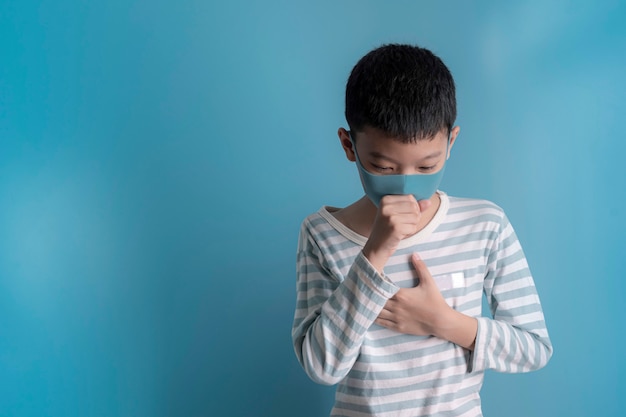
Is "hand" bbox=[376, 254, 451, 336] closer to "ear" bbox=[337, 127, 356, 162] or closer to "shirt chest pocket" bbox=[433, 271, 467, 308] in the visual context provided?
"shirt chest pocket" bbox=[433, 271, 467, 308]

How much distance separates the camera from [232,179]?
1424 mm

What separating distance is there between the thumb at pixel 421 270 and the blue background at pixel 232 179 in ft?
1.69

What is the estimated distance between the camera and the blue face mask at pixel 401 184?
0.90m

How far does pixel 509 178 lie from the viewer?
1411 millimetres

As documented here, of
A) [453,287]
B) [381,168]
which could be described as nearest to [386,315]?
[453,287]

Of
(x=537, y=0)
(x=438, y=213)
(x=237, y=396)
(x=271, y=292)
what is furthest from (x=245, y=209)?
(x=537, y=0)

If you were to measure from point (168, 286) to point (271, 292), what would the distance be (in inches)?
9.3

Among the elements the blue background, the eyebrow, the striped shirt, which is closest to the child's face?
the eyebrow

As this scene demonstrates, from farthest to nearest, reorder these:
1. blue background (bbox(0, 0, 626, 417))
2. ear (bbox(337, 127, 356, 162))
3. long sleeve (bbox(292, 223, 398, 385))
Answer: blue background (bbox(0, 0, 626, 417))
ear (bbox(337, 127, 356, 162))
long sleeve (bbox(292, 223, 398, 385))

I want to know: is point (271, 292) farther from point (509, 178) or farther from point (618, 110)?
point (618, 110)

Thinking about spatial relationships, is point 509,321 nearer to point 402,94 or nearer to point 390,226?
point 390,226

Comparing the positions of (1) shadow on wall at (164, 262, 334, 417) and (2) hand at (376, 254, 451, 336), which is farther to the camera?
(1) shadow on wall at (164, 262, 334, 417)

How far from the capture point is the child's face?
886 mm

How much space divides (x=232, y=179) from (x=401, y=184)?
2.00ft
